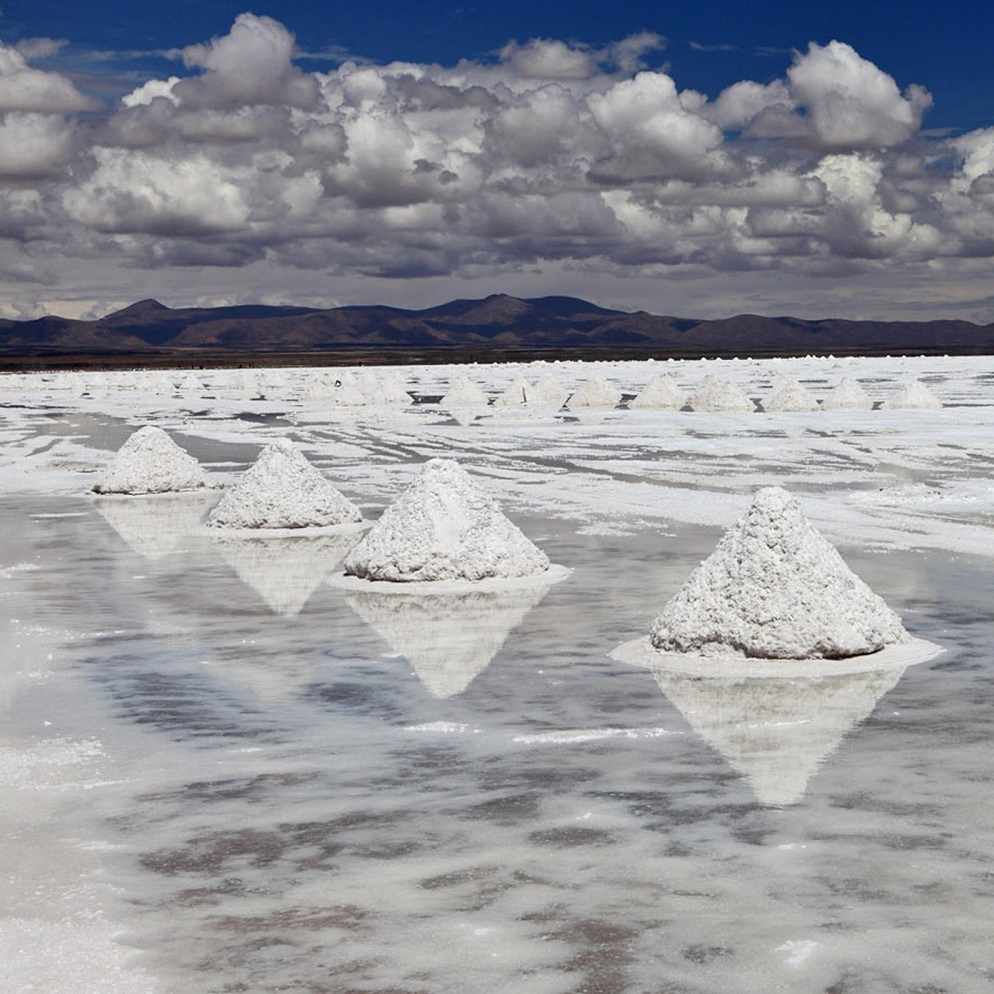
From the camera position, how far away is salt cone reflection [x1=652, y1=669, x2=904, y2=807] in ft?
22.8

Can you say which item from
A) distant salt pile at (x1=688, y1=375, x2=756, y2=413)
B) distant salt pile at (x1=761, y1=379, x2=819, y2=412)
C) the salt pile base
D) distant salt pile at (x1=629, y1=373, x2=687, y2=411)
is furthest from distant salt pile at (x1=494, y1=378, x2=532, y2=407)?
the salt pile base

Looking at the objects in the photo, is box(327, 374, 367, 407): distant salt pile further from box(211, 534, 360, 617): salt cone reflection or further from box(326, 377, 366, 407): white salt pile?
box(211, 534, 360, 617): salt cone reflection

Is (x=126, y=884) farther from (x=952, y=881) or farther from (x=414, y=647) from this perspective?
(x=414, y=647)

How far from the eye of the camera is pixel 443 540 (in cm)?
1289

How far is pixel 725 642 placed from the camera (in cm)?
952

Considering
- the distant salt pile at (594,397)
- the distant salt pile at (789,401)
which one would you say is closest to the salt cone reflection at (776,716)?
the distant salt pile at (789,401)

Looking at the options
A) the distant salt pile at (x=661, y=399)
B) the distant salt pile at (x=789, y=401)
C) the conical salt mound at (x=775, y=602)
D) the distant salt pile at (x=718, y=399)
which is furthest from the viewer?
the distant salt pile at (x=661, y=399)

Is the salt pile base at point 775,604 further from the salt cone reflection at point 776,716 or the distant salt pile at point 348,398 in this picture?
the distant salt pile at point 348,398

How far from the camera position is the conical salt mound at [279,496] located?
54.6 ft

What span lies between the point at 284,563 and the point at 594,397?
35.3 m

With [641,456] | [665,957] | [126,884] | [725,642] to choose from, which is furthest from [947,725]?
[641,456]

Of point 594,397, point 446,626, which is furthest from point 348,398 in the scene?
point 446,626

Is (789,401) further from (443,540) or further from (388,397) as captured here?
(443,540)

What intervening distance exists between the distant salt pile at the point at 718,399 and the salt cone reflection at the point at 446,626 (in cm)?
3280
